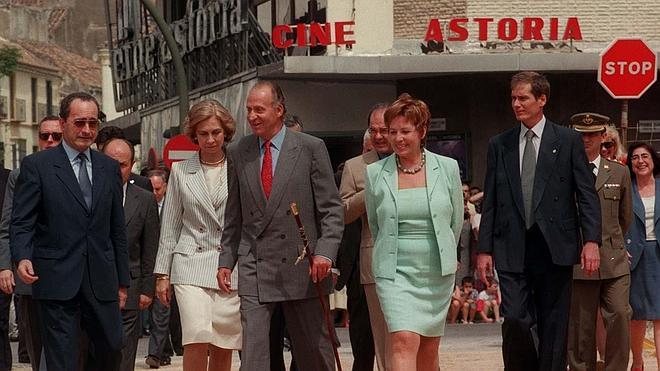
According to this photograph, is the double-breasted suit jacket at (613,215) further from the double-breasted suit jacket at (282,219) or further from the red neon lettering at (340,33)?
the red neon lettering at (340,33)

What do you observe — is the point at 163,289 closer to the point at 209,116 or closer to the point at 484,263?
the point at 209,116

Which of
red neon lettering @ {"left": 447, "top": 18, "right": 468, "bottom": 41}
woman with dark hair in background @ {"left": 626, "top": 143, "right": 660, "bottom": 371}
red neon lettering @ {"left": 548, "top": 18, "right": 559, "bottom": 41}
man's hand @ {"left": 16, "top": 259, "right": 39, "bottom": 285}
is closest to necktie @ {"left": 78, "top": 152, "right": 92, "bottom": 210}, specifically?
Answer: man's hand @ {"left": 16, "top": 259, "right": 39, "bottom": 285}

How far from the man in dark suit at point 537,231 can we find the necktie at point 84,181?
2.51 m

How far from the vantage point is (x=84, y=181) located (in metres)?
11.1

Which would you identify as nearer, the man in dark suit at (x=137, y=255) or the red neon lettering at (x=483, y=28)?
the man in dark suit at (x=137, y=255)

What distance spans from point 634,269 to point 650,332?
17.4 ft

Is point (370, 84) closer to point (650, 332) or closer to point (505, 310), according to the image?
point (650, 332)

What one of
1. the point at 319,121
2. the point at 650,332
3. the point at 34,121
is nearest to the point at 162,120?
the point at 319,121

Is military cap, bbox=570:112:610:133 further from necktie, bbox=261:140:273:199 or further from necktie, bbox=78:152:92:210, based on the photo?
necktie, bbox=78:152:92:210

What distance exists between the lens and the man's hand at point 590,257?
11.6 meters

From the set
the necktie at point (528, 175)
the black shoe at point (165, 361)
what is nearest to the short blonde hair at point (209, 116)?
the necktie at point (528, 175)

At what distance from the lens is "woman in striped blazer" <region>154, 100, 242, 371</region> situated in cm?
1163

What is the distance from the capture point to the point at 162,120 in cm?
4238

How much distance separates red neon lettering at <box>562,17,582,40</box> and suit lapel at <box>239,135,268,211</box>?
67.7ft
